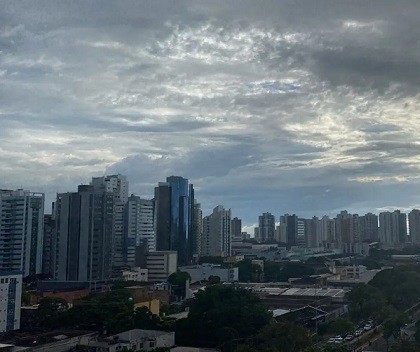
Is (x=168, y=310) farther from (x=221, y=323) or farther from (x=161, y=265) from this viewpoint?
(x=161, y=265)

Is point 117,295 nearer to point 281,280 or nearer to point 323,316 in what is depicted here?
point 323,316

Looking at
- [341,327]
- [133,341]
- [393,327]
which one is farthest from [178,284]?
[393,327]

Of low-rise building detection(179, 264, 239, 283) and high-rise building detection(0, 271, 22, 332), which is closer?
high-rise building detection(0, 271, 22, 332)

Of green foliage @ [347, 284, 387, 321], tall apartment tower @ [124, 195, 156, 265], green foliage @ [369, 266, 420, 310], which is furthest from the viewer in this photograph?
tall apartment tower @ [124, 195, 156, 265]

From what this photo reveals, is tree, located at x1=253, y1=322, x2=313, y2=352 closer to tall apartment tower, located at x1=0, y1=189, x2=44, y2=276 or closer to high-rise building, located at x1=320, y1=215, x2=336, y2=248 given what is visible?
tall apartment tower, located at x1=0, y1=189, x2=44, y2=276

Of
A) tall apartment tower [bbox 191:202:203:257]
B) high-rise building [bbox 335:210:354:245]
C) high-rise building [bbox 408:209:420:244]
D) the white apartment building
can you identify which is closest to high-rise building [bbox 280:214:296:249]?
high-rise building [bbox 335:210:354:245]

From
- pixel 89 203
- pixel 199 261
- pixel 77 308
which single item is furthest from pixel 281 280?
pixel 77 308

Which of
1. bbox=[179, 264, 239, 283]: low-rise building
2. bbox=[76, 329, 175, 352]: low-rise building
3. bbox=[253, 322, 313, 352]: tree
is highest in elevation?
bbox=[179, 264, 239, 283]: low-rise building
